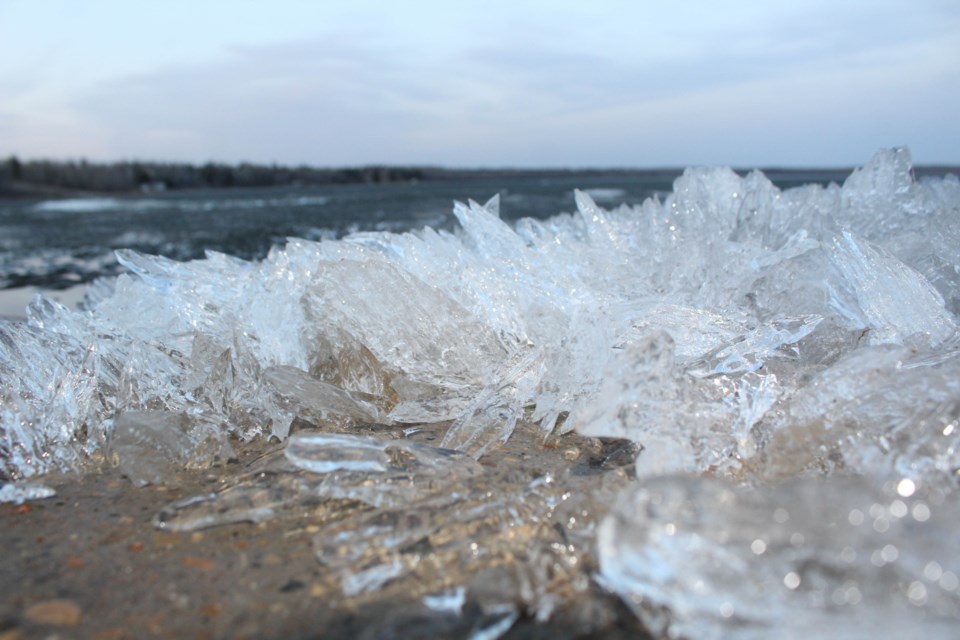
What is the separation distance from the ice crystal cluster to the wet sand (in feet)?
0.18

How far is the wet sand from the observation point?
101 centimetres

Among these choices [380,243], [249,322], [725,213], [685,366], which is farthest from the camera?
[725,213]

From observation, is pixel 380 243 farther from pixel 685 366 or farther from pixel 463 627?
pixel 463 627

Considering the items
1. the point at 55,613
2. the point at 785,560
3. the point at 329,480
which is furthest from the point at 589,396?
the point at 55,613

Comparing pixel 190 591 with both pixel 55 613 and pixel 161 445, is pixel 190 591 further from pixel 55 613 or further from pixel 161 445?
pixel 161 445

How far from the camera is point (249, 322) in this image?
2.20 metres

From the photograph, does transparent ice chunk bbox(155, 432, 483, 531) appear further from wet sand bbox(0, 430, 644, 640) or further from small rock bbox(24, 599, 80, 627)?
small rock bbox(24, 599, 80, 627)

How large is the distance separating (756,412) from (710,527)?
27.7 inches

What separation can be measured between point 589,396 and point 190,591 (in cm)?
104

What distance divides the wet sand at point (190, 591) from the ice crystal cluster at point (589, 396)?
54mm

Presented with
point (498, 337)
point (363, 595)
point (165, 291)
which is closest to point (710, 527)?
point (363, 595)

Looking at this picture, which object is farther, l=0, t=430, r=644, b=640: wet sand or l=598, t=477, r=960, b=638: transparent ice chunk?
l=0, t=430, r=644, b=640: wet sand

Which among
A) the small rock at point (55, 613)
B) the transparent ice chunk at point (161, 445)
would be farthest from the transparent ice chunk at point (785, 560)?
the transparent ice chunk at point (161, 445)

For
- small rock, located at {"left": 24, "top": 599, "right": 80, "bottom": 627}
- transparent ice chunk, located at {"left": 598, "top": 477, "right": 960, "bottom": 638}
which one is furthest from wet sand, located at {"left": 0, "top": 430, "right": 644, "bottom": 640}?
transparent ice chunk, located at {"left": 598, "top": 477, "right": 960, "bottom": 638}
